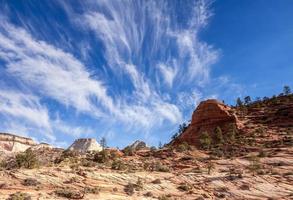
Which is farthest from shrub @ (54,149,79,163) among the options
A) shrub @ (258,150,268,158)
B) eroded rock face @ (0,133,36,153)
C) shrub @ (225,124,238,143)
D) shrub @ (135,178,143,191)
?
eroded rock face @ (0,133,36,153)

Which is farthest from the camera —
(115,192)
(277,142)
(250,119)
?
(250,119)

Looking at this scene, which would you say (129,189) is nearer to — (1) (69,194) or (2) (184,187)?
(1) (69,194)

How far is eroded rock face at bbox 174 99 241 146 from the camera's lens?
7147cm

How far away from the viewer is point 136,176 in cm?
3544

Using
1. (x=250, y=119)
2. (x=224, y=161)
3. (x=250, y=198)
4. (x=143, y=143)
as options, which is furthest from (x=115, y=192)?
(x=143, y=143)

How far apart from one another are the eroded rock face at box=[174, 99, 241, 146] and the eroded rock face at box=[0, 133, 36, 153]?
52.7m

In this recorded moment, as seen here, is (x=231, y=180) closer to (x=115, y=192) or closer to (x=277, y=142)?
(x=115, y=192)

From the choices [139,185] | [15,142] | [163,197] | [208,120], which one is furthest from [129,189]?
[15,142]

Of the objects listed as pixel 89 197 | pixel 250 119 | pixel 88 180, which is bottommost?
pixel 89 197

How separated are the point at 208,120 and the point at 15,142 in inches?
2446

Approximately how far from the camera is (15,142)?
107m

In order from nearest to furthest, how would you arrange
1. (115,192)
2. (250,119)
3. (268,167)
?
(115,192) < (268,167) < (250,119)

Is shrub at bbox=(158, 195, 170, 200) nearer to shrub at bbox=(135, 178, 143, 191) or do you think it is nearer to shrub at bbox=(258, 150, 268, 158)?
shrub at bbox=(135, 178, 143, 191)

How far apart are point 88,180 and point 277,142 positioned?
34923 mm
